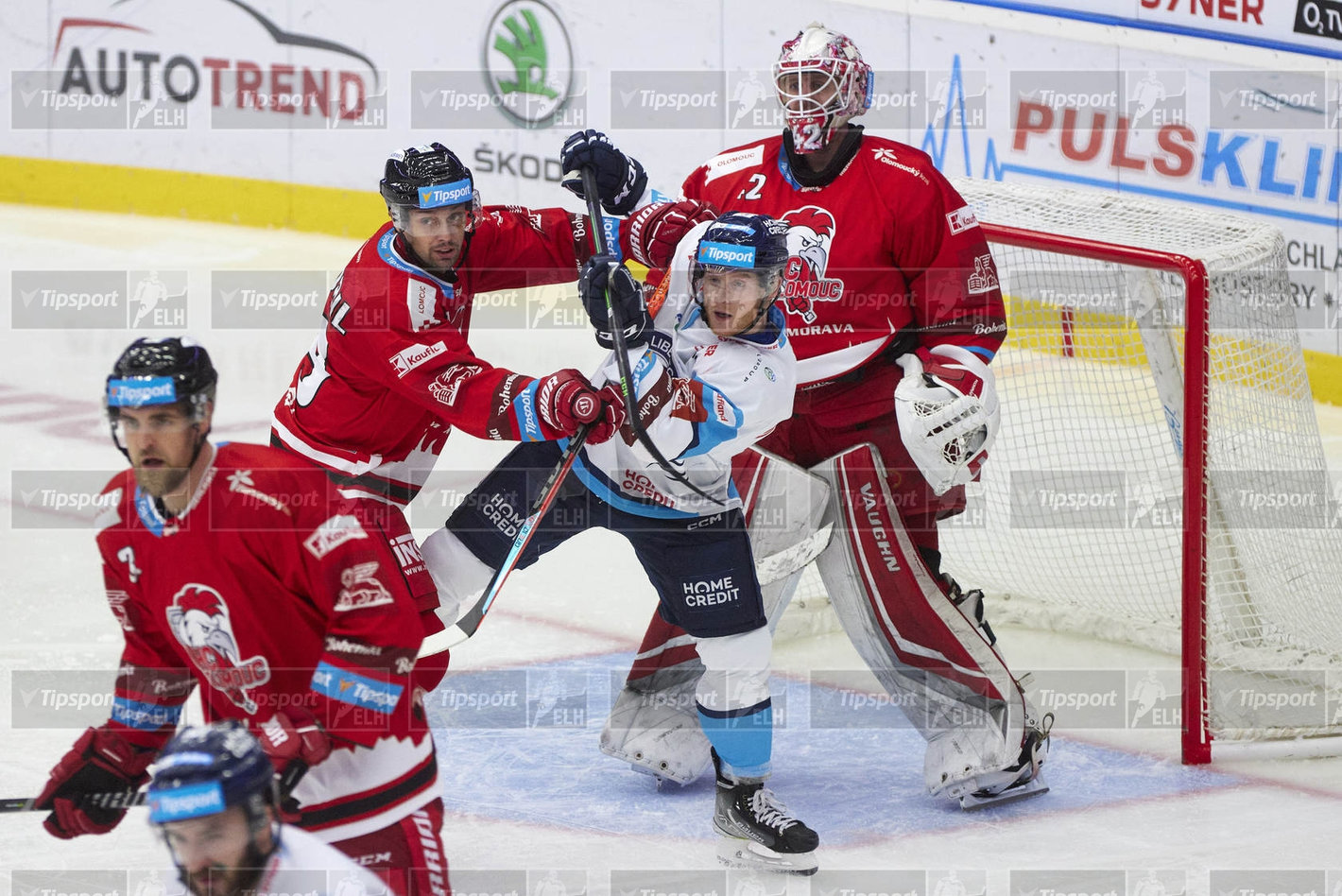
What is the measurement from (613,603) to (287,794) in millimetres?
2932

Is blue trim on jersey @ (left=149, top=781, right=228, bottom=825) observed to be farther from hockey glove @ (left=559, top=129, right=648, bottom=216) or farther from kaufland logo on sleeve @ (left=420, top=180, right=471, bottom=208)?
hockey glove @ (left=559, top=129, right=648, bottom=216)

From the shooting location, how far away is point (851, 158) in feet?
12.9

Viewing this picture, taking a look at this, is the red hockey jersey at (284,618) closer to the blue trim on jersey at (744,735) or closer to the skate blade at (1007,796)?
the blue trim on jersey at (744,735)

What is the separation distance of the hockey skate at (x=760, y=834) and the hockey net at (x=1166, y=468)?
1.06 m

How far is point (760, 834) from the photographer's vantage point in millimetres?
3383

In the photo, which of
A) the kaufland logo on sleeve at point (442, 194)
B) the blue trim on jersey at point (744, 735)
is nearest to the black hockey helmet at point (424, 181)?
the kaufland logo on sleeve at point (442, 194)

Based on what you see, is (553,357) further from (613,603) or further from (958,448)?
(958,448)

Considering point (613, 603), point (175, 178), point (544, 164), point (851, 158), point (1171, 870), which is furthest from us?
point (175, 178)

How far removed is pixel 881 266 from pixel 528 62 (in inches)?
208

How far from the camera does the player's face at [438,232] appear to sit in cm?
329

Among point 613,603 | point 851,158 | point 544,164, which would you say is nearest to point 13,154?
point 544,164

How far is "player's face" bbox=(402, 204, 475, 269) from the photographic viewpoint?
10.8ft

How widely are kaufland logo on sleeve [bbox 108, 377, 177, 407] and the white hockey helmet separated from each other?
1962 mm

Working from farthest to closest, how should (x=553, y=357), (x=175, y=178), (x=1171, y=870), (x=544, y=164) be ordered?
(x=175, y=178), (x=544, y=164), (x=553, y=357), (x=1171, y=870)
